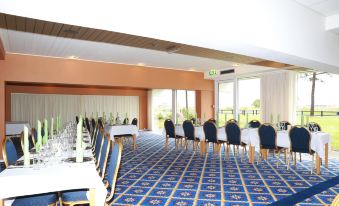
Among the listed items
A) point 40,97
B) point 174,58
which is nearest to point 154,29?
point 174,58

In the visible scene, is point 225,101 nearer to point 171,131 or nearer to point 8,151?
point 171,131

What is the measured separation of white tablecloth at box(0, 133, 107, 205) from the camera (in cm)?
257

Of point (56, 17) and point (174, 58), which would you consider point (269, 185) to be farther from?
point (174, 58)

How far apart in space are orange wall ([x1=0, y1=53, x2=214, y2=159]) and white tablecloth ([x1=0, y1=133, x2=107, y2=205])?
18.1 feet

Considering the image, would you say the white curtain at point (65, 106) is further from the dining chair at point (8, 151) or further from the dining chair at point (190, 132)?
the dining chair at point (8, 151)

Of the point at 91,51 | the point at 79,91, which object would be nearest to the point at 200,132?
the point at 91,51

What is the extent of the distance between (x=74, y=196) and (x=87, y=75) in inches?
256

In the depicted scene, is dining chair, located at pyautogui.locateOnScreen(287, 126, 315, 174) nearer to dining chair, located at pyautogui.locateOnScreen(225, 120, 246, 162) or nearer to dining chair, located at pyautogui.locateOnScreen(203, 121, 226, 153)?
dining chair, located at pyautogui.locateOnScreen(225, 120, 246, 162)

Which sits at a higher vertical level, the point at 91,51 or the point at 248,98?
the point at 91,51

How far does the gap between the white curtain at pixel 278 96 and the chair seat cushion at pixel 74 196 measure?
291 inches

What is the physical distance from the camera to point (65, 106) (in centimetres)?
1298

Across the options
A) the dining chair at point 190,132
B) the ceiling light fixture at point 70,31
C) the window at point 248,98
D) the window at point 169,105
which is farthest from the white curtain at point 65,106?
the ceiling light fixture at point 70,31

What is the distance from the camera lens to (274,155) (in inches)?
288

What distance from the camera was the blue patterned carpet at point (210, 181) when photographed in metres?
3.96
